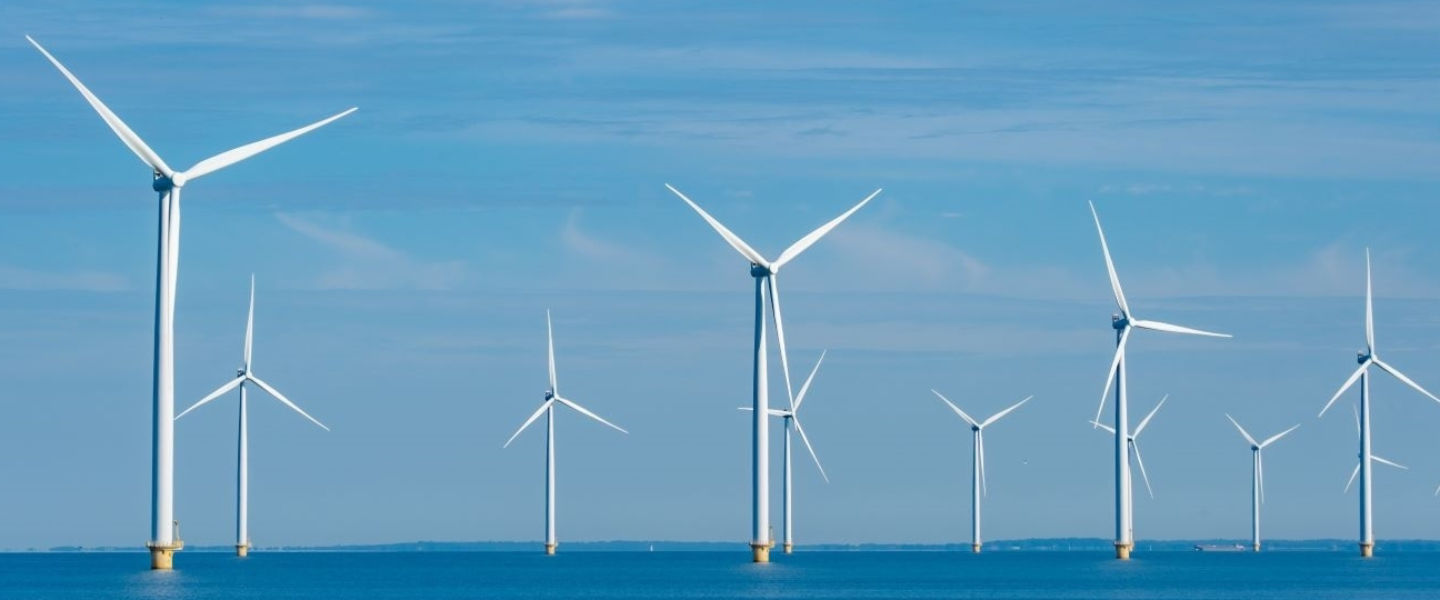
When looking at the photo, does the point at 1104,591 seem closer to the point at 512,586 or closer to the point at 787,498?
the point at 512,586

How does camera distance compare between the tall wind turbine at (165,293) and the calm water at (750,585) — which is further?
the calm water at (750,585)

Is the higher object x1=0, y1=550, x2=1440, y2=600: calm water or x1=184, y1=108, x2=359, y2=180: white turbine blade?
x1=184, y1=108, x2=359, y2=180: white turbine blade

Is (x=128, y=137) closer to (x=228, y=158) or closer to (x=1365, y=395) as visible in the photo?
(x=228, y=158)

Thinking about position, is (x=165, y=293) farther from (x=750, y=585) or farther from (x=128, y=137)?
(x=750, y=585)

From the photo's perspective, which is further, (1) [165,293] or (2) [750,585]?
(2) [750,585]

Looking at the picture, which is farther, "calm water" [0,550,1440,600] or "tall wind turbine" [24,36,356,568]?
"calm water" [0,550,1440,600]

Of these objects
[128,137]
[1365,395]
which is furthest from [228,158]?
[1365,395]

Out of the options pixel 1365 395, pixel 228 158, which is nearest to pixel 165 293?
pixel 228 158

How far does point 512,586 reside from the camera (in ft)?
409

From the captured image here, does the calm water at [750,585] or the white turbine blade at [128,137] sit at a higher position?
the white turbine blade at [128,137]

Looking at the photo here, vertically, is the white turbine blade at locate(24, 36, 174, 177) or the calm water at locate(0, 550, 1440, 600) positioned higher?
the white turbine blade at locate(24, 36, 174, 177)

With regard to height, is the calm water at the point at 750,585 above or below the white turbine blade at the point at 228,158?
below

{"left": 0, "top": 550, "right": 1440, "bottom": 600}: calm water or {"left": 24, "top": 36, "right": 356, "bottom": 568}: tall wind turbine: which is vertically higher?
{"left": 24, "top": 36, "right": 356, "bottom": 568}: tall wind turbine

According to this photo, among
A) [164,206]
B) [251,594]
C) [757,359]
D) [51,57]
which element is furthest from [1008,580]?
[51,57]
